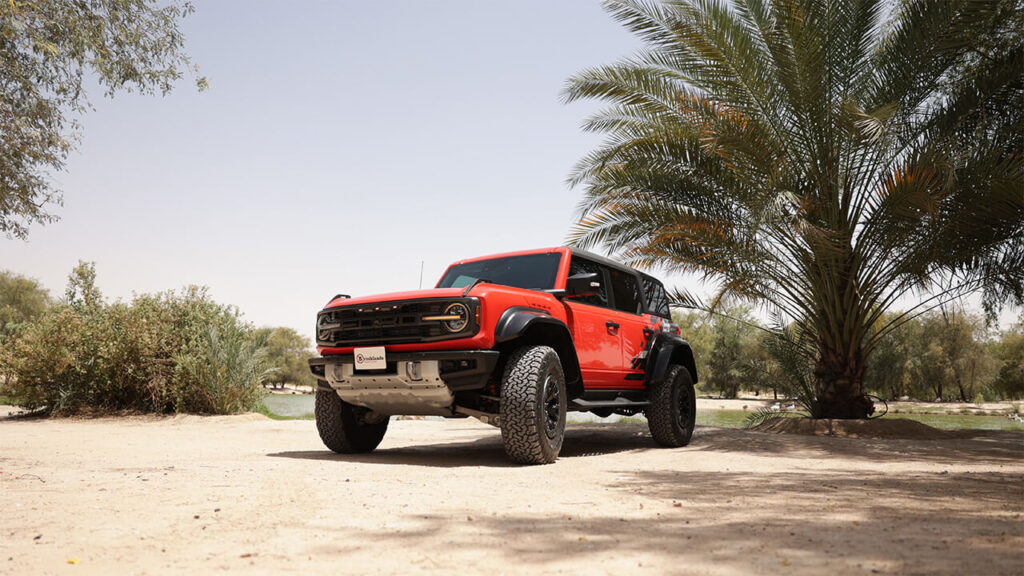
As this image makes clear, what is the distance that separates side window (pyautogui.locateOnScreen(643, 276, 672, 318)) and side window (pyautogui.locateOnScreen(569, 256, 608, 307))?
118 cm

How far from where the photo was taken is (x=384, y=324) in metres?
5.96

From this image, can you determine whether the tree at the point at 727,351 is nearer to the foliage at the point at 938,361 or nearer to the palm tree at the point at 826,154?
the foliage at the point at 938,361

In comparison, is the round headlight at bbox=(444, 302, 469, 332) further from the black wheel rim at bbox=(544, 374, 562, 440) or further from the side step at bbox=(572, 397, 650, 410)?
the side step at bbox=(572, 397, 650, 410)

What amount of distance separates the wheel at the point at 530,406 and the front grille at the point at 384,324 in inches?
21.2

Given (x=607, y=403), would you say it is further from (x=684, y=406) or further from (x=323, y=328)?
(x=323, y=328)

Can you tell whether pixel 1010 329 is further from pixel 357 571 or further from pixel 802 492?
pixel 357 571

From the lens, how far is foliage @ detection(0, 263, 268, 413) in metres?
11.9

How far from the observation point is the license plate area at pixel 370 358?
5816mm

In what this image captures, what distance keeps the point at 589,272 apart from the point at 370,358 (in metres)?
2.68

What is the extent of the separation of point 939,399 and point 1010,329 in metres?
8.22

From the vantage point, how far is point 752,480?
5.20m

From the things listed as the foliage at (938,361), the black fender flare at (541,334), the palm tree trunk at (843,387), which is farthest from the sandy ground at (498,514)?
the foliage at (938,361)

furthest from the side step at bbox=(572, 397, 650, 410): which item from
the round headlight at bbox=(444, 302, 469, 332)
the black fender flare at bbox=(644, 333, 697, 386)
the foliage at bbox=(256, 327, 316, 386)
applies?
the foliage at bbox=(256, 327, 316, 386)

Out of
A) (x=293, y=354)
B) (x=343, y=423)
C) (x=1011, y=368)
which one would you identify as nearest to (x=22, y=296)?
(x=293, y=354)
